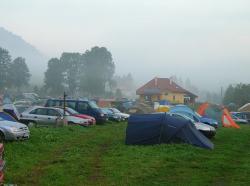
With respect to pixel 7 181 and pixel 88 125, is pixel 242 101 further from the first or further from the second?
pixel 7 181

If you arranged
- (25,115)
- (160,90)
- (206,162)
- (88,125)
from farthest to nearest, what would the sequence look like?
(160,90), (88,125), (25,115), (206,162)

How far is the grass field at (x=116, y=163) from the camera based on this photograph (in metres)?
13.1

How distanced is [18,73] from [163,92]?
101 feet

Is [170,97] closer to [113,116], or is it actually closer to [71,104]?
[113,116]

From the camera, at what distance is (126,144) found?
21.6 m

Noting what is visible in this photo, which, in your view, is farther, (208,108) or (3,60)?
(3,60)

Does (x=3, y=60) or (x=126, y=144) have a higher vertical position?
(x=3, y=60)

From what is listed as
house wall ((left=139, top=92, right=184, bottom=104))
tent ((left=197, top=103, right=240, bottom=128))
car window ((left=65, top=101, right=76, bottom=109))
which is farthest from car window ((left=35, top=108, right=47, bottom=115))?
house wall ((left=139, top=92, right=184, bottom=104))

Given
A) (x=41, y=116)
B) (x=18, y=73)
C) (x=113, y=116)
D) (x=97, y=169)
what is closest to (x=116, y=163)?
(x=97, y=169)

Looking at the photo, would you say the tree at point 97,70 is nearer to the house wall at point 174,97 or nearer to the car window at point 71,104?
the house wall at point 174,97

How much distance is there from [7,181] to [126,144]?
979cm

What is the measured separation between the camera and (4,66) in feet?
320

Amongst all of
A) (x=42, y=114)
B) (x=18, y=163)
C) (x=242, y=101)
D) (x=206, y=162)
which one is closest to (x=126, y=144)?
(x=206, y=162)

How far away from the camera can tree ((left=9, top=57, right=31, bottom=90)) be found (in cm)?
9996
